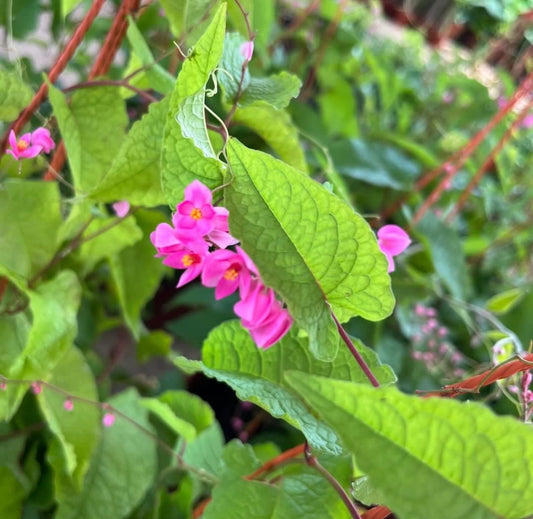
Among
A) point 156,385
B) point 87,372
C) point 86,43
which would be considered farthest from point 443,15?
point 87,372

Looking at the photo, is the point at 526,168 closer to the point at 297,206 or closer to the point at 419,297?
the point at 419,297

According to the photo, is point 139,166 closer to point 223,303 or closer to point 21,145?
point 21,145

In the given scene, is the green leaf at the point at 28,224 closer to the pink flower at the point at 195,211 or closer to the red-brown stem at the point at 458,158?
the pink flower at the point at 195,211

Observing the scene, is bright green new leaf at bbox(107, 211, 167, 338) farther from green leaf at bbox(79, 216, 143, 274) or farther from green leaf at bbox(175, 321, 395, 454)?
green leaf at bbox(175, 321, 395, 454)

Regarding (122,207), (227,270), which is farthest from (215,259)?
(122,207)

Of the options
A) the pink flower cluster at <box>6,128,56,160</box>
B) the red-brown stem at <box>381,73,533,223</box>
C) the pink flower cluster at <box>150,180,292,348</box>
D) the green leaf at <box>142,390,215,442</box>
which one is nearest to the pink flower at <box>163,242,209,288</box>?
the pink flower cluster at <box>150,180,292,348</box>
